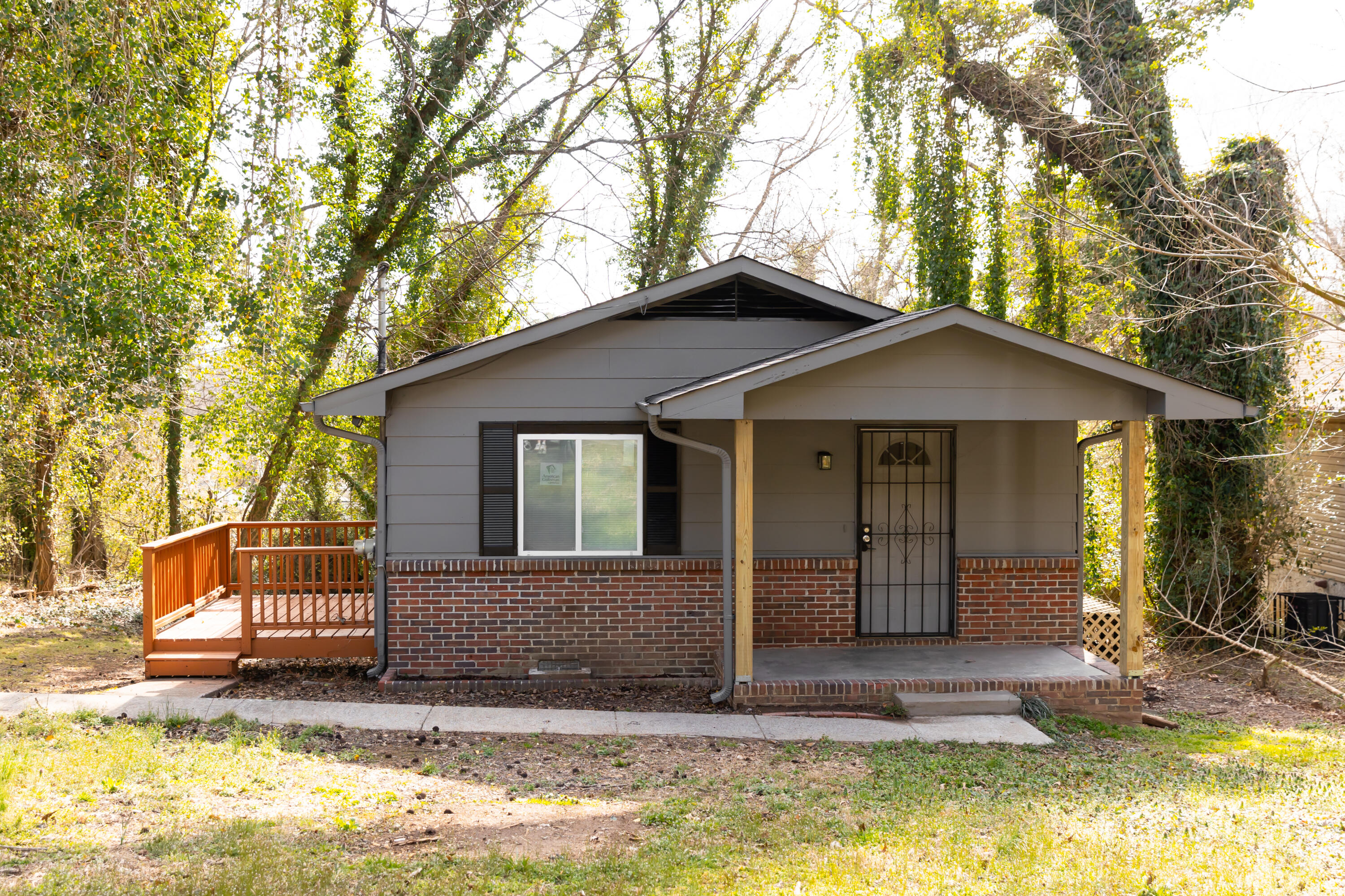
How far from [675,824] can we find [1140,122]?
10.8 meters

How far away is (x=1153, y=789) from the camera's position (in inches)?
222

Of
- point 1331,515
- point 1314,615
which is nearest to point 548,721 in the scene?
point 1314,615

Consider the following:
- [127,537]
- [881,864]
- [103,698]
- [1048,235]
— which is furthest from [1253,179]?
[127,537]

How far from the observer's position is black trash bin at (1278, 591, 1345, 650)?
10.7 m

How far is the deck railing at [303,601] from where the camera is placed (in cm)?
835

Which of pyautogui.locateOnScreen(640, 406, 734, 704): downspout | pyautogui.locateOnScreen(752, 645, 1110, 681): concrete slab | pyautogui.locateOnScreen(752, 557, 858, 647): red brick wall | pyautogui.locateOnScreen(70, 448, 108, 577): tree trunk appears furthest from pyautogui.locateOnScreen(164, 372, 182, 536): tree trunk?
pyautogui.locateOnScreen(752, 645, 1110, 681): concrete slab

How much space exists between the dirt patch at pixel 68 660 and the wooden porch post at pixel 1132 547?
8952 millimetres

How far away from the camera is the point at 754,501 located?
8.45m

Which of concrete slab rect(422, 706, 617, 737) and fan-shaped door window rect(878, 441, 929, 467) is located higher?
fan-shaped door window rect(878, 441, 929, 467)

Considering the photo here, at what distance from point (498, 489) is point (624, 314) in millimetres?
1983

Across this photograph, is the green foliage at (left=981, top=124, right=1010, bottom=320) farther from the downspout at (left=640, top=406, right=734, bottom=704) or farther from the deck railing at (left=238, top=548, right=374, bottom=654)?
the deck railing at (left=238, top=548, right=374, bottom=654)

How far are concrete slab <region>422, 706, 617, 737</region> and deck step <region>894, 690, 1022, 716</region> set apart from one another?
2.46 m

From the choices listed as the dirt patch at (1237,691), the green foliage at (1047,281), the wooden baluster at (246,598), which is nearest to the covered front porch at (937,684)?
the dirt patch at (1237,691)

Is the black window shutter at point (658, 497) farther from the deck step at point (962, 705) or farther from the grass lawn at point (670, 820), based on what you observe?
the deck step at point (962, 705)
